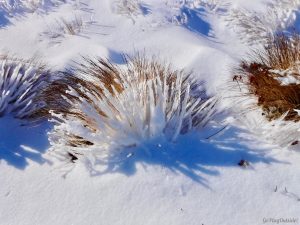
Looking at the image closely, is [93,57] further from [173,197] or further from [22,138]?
[173,197]

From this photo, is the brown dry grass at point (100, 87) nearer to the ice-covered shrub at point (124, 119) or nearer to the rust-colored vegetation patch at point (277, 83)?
the ice-covered shrub at point (124, 119)

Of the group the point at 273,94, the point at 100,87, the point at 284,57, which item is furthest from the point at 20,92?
the point at 284,57

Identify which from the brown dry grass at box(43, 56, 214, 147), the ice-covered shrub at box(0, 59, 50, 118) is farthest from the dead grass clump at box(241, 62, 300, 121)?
the ice-covered shrub at box(0, 59, 50, 118)

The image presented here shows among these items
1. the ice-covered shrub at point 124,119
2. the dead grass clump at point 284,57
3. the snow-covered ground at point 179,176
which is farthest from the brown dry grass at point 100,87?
the dead grass clump at point 284,57

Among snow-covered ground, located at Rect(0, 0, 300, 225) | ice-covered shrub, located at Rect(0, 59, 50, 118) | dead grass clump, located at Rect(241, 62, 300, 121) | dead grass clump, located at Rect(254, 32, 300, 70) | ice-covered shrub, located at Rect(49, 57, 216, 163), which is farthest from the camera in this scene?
ice-covered shrub, located at Rect(0, 59, 50, 118)

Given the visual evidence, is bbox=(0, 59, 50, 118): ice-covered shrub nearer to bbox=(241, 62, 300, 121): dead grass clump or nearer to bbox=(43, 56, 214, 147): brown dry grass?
bbox=(43, 56, 214, 147): brown dry grass

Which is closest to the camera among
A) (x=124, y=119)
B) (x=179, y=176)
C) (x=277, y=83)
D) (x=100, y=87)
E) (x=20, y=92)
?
(x=179, y=176)

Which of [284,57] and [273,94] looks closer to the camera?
[273,94]

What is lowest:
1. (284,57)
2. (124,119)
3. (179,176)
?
(179,176)

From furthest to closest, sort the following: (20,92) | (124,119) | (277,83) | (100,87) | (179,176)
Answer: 1. (20,92)
2. (100,87)
3. (277,83)
4. (124,119)
5. (179,176)

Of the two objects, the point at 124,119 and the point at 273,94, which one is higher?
the point at 273,94

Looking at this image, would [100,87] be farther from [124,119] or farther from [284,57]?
[284,57]
